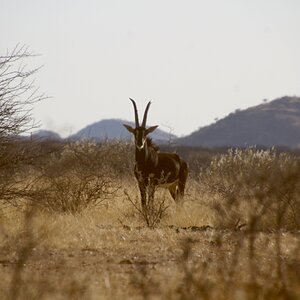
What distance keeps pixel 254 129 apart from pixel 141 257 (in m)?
109

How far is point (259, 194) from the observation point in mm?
6266

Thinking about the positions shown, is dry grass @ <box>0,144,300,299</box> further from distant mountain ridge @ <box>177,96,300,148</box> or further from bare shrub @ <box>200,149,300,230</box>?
distant mountain ridge @ <box>177,96,300,148</box>

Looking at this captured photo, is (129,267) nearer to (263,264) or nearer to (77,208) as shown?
(263,264)

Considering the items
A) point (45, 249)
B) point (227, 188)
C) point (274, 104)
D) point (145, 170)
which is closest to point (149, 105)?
point (145, 170)

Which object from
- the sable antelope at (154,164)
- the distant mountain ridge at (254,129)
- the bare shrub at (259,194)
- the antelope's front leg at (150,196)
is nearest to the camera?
the bare shrub at (259,194)

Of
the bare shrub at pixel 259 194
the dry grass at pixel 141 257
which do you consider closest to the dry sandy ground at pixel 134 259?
the dry grass at pixel 141 257

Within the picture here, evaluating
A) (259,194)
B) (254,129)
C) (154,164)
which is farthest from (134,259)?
(254,129)

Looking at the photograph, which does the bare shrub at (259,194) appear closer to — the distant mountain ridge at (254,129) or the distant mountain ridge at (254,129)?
the distant mountain ridge at (254,129)

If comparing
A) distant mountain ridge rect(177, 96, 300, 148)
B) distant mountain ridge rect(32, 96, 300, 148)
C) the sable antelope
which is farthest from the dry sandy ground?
distant mountain ridge rect(177, 96, 300, 148)

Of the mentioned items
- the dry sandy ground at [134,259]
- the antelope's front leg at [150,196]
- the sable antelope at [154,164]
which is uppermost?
the sable antelope at [154,164]

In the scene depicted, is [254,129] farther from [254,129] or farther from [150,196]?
[150,196]

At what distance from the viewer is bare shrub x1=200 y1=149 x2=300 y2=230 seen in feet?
19.2

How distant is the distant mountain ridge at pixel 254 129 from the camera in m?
115

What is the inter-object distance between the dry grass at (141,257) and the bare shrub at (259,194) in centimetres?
10
